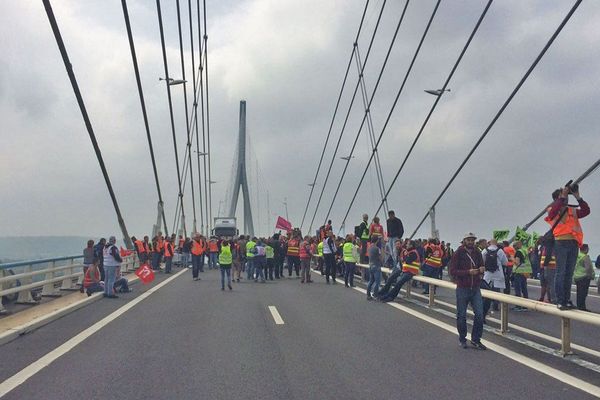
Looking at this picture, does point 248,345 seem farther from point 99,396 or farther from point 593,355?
point 593,355

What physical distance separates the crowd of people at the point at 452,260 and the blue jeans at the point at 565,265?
1cm

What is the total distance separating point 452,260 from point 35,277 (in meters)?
10.2

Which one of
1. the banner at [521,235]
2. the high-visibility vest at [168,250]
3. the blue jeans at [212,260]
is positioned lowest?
the blue jeans at [212,260]

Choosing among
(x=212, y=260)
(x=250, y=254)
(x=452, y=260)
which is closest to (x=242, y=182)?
(x=212, y=260)

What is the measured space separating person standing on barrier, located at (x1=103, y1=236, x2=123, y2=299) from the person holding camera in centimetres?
1120

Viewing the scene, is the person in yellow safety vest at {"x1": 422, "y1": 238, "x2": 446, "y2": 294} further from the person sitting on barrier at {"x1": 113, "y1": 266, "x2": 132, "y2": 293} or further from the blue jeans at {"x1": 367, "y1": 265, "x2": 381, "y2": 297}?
the person sitting on barrier at {"x1": 113, "y1": 266, "x2": 132, "y2": 293}

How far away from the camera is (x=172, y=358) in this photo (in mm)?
7488

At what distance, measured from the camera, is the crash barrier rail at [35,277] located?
459 inches

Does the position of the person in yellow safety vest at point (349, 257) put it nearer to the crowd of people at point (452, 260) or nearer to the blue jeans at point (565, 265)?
the crowd of people at point (452, 260)

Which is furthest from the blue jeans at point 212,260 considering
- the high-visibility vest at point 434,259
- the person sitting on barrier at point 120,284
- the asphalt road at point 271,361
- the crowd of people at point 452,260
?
the asphalt road at point 271,361

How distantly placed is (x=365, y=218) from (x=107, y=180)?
9.31 meters

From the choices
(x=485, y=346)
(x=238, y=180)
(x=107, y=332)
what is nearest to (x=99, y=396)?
(x=107, y=332)

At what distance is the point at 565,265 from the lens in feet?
25.6

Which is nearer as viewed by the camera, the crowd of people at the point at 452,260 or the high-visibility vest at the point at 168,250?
the crowd of people at the point at 452,260
